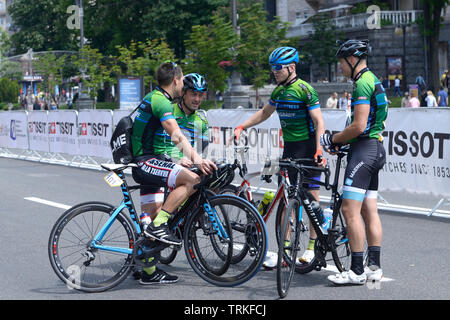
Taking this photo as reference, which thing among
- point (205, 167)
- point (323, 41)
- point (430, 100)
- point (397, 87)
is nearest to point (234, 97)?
point (430, 100)

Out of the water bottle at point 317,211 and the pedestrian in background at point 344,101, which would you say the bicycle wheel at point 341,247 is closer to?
the water bottle at point 317,211

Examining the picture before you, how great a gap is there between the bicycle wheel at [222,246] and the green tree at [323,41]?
147ft

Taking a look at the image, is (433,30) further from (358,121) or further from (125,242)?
(125,242)

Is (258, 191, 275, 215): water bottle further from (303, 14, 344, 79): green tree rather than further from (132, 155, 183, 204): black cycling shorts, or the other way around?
(303, 14, 344, 79): green tree

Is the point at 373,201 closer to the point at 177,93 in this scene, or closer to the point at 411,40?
the point at 177,93

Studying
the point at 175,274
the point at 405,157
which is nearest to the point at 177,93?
the point at 175,274

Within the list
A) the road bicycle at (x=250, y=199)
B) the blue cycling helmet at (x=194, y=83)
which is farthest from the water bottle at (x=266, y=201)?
the blue cycling helmet at (x=194, y=83)

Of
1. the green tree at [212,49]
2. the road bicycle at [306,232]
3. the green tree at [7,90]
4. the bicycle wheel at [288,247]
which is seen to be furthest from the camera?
the green tree at [7,90]

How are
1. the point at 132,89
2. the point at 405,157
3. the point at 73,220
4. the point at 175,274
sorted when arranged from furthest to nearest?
the point at 132,89 → the point at 405,157 → the point at 175,274 → the point at 73,220

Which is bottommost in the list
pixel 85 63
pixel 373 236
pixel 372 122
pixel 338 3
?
pixel 373 236

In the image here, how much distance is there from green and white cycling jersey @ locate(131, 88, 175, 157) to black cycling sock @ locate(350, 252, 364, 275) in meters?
1.80

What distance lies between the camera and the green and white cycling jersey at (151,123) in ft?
19.3

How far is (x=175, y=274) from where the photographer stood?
6578 millimetres

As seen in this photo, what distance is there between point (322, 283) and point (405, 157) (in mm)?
5166
